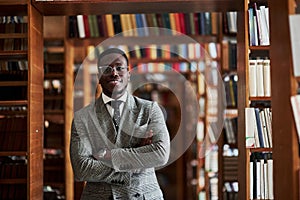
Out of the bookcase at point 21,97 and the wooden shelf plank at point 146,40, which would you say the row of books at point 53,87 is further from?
the bookcase at point 21,97

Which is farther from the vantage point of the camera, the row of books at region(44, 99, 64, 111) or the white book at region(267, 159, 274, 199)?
the row of books at region(44, 99, 64, 111)

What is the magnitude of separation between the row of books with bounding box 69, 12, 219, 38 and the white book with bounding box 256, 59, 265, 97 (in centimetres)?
184

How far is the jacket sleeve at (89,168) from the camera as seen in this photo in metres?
3.69

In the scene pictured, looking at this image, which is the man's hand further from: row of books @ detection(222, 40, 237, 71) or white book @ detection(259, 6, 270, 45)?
row of books @ detection(222, 40, 237, 71)

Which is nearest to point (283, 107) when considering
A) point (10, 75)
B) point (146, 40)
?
point (10, 75)

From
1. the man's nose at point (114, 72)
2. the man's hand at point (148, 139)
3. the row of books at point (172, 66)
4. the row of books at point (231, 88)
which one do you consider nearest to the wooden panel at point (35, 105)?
the man's nose at point (114, 72)

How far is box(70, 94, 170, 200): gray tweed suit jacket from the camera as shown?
3.70 meters

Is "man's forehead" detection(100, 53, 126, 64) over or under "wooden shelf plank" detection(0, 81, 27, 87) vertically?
over

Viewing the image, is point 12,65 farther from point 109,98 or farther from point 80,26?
point 80,26

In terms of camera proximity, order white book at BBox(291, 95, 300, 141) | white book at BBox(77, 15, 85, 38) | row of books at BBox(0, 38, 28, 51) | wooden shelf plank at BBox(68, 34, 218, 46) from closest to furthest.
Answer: white book at BBox(291, 95, 300, 141) < row of books at BBox(0, 38, 28, 51) < white book at BBox(77, 15, 85, 38) < wooden shelf plank at BBox(68, 34, 218, 46)

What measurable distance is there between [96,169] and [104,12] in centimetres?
114

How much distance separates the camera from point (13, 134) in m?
4.27

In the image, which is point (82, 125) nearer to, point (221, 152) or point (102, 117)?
point (102, 117)

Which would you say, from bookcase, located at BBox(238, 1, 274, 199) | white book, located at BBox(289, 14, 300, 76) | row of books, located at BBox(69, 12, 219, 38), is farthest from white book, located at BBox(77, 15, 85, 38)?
white book, located at BBox(289, 14, 300, 76)
